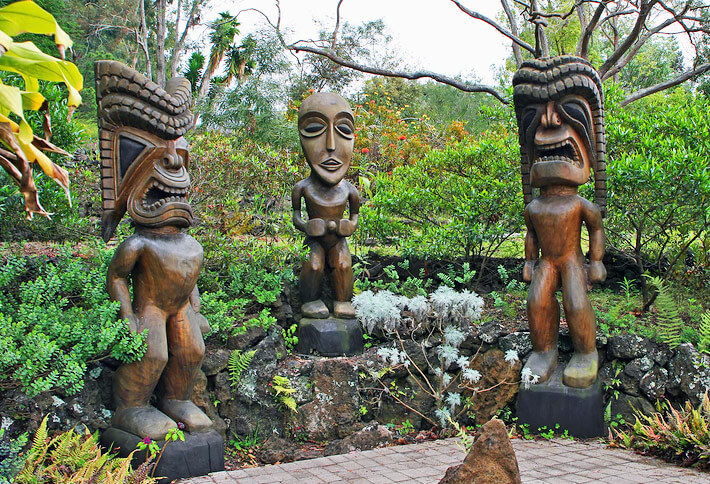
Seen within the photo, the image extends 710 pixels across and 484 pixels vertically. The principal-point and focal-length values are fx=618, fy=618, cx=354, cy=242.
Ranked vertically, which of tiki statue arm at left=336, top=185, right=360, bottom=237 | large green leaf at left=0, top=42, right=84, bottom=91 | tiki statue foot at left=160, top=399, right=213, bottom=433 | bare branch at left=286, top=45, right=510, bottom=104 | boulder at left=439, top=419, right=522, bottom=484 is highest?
bare branch at left=286, top=45, right=510, bottom=104

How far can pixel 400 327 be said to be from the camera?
6.12 metres

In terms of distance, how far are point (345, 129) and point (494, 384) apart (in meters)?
2.88

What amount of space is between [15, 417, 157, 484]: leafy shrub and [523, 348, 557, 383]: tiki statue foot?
330cm

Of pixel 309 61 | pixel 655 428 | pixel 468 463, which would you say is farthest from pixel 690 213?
pixel 309 61

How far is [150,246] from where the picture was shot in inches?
177

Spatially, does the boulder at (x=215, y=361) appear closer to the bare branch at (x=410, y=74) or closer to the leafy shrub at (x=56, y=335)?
the leafy shrub at (x=56, y=335)

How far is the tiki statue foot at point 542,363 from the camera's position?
5.51 metres

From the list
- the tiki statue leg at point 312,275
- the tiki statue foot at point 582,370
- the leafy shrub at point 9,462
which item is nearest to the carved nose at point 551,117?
the tiki statue foot at point 582,370

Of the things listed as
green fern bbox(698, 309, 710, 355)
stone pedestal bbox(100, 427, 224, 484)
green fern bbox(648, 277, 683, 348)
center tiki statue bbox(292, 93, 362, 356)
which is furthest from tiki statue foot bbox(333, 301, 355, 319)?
green fern bbox(698, 309, 710, 355)

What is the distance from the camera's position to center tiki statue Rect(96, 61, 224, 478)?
4.40 m

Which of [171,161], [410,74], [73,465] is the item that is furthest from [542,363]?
[410,74]

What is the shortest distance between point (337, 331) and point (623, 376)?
267 cm

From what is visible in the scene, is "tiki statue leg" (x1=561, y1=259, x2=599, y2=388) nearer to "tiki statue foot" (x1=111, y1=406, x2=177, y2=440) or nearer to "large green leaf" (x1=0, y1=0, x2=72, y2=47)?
"tiki statue foot" (x1=111, y1=406, x2=177, y2=440)

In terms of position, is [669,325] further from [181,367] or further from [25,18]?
[25,18]
